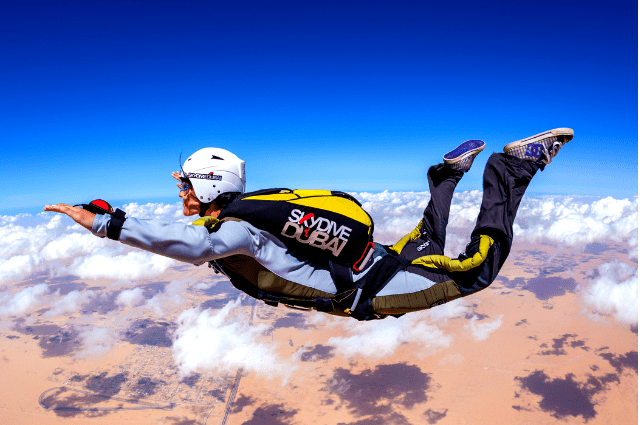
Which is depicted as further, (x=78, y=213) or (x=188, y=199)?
(x=188, y=199)

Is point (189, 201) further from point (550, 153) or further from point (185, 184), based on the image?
point (550, 153)

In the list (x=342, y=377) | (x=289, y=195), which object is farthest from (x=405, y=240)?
(x=342, y=377)

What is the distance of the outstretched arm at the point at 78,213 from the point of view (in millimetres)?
1859

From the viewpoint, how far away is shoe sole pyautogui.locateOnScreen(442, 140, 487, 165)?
3.99m

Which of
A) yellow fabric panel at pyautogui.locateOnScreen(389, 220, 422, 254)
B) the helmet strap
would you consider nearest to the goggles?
the helmet strap

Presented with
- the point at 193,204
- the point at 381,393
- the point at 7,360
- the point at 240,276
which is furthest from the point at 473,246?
the point at 7,360

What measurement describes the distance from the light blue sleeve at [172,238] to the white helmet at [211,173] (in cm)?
113

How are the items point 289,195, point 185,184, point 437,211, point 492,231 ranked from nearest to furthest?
point 289,195
point 185,184
point 492,231
point 437,211

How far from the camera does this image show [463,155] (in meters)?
4.00

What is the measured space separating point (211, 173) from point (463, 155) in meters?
3.07

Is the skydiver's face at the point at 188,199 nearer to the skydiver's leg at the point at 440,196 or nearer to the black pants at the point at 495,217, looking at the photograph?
the black pants at the point at 495,217

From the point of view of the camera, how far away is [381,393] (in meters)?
90.7

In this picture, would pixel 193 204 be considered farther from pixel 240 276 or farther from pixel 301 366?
pixel 301 366

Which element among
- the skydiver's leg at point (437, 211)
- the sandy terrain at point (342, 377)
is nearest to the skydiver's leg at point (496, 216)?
the skydiver's leg at point (437, 211)
